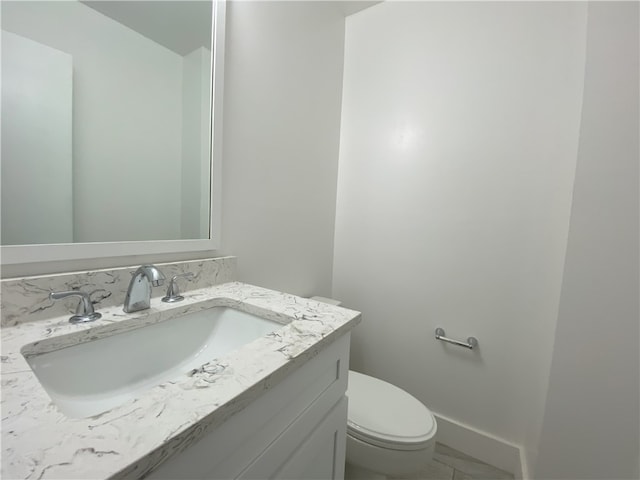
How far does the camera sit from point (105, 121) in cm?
79

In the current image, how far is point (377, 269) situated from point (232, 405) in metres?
1.24

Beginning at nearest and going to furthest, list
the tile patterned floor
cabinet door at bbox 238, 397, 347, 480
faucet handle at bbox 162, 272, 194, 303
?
cabinet door at bbox 238, 397, 347, 480 < faucet handle at bbox 162, 272, 194, 303 < the tile patterned floor

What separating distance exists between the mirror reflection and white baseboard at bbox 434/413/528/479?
1.48 metres

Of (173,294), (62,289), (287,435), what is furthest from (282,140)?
(287,435)

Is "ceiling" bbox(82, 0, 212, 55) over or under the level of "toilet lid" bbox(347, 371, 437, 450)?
over

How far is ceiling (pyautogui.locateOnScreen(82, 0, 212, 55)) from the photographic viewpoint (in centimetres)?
82

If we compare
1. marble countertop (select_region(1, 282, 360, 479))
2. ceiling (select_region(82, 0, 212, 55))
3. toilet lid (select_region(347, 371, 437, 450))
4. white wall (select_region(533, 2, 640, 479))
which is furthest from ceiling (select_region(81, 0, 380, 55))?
toilet lid (select_region(347, 371, 437, 450))

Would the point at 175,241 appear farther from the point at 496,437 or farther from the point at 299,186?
the point at 496,437

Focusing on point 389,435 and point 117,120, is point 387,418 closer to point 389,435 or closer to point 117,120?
point 389,435

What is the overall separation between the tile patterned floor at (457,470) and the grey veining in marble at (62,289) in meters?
1.19

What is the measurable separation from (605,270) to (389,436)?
0.87 metres

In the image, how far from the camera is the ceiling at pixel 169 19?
0.82 meters

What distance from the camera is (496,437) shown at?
4.23 ft

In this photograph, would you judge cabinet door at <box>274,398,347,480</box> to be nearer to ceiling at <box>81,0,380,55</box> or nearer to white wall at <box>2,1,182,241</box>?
white wall at <box>2,1,182,241</box>
